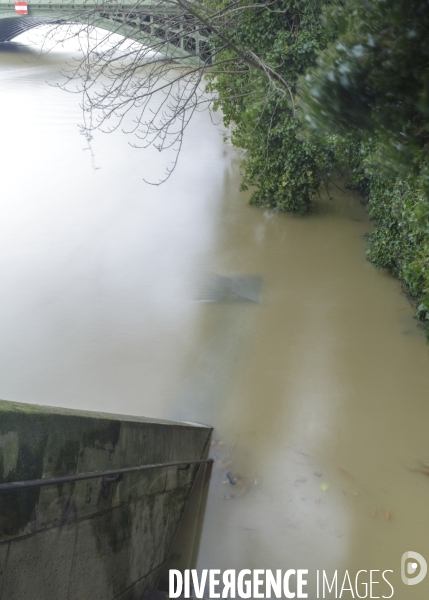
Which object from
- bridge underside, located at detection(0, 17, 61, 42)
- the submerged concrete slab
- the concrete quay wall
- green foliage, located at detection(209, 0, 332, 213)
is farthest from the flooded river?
bridge underside, located at detection(0, 17, 61, 42)

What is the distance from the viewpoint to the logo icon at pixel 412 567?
378 cm

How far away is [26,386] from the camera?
5.70 m

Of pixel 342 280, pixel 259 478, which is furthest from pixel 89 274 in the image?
pixel 259 478

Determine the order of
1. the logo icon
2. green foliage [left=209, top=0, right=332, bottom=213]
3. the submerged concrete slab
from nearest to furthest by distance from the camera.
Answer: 1. the logo icon
2. the submerged concrete slab
3. green foliage [left=209, top=0, right=332, bottom=213]

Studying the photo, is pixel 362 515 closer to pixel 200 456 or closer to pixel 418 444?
pixel 418 444

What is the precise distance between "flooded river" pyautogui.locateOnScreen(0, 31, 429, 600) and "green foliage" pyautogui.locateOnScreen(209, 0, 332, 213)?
63 cm

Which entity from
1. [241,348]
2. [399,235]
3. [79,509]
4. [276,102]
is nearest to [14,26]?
[276,102]

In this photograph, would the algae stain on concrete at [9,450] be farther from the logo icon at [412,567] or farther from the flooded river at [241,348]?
the logo icon at [412,567]

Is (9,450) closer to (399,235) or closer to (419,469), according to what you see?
(419,469)

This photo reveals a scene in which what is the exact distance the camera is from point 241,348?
613 cm

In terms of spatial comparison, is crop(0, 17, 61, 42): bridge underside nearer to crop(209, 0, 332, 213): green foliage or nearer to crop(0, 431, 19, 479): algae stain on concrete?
crop(209, 0, 332, 213): green foliage

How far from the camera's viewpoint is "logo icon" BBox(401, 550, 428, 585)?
3.78 meters

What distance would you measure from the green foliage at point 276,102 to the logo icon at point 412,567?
179 inches

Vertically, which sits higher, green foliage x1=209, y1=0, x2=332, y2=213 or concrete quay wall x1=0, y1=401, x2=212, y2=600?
green foliage x1=209, y1=0, x2=332, y2=213
